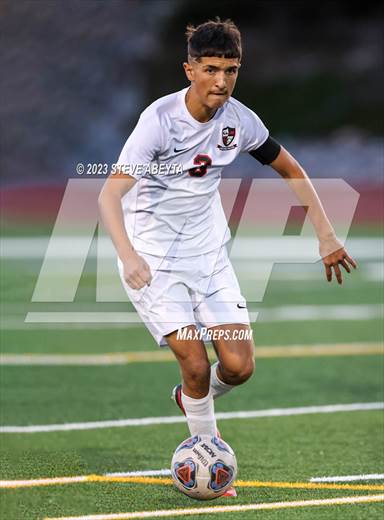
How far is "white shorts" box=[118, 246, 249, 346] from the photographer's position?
578 cm

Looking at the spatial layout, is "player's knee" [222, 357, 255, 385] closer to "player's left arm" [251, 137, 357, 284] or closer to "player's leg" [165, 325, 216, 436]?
"player's leg" [165, 325, 216, 436]

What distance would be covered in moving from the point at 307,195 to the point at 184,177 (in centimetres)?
66

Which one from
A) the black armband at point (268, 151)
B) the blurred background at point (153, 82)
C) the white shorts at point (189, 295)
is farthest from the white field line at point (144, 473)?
the blurred background at point (153, 82)

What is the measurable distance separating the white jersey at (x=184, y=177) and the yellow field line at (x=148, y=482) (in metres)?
1.12

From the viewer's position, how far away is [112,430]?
7199 mm

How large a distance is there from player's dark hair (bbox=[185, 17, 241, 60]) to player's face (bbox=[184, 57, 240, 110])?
27 millimetres

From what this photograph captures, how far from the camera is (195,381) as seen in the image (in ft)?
18.8

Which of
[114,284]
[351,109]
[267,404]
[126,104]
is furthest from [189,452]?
[351,109]

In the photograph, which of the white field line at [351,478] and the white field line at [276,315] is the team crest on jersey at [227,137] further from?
the white field line at [276,315]

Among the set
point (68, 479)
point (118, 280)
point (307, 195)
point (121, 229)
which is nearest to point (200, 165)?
point (307, 195)

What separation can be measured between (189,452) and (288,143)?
2165 cm

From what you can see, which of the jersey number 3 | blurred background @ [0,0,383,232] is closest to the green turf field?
the jersey number 3

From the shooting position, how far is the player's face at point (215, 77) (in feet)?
18.0

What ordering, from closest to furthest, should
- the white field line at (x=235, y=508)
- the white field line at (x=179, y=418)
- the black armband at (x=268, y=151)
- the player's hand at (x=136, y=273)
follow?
the player's hand at (x=136, y=273) → the white field line at (x=235, y=508) → the black armband at (x=268, y=151) → the white field line at (x=179, y=418)
